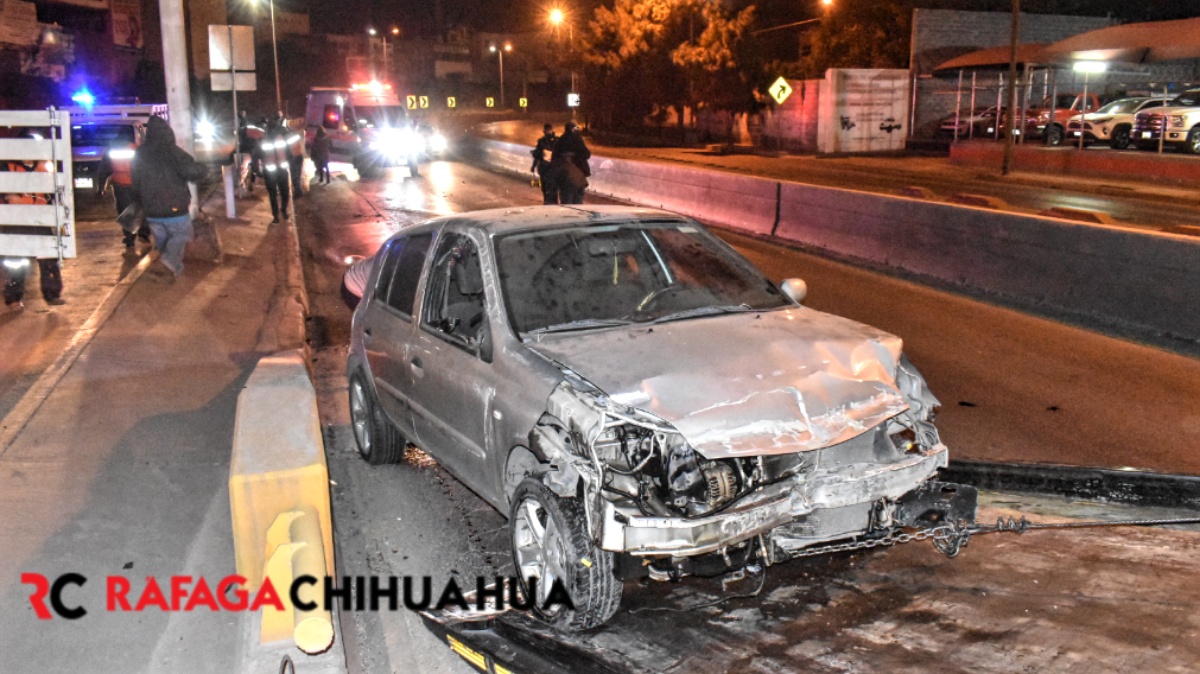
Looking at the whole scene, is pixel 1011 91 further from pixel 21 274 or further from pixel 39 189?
pixel 39 189

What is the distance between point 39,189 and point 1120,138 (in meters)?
32.2

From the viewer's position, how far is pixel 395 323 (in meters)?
6.39

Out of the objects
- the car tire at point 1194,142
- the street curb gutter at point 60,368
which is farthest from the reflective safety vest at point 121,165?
the car tire at point 1194,142

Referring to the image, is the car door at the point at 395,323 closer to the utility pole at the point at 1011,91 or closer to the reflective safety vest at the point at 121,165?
the reflective safety vest at the point at 121,165

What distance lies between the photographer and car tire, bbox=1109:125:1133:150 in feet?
111

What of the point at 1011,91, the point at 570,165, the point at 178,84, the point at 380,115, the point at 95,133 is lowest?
the point at 570,165

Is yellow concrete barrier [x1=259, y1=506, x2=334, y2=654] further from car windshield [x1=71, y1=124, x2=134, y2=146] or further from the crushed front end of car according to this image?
car windshield [x1=71, y1=124, x2=134, y2=146]

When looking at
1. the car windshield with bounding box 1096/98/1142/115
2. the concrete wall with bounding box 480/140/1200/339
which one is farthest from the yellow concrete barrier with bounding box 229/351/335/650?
the car windshield with bounding box 1096/98/1142/115

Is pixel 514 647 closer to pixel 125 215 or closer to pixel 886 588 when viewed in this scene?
pixel 886 588

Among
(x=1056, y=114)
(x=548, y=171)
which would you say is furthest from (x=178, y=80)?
(x=1056, y=114)

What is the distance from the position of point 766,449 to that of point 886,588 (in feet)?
3.59

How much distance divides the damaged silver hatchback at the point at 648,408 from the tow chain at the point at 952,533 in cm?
4

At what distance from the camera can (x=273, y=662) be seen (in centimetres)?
373

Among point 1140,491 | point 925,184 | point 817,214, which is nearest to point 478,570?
point 1140,491
